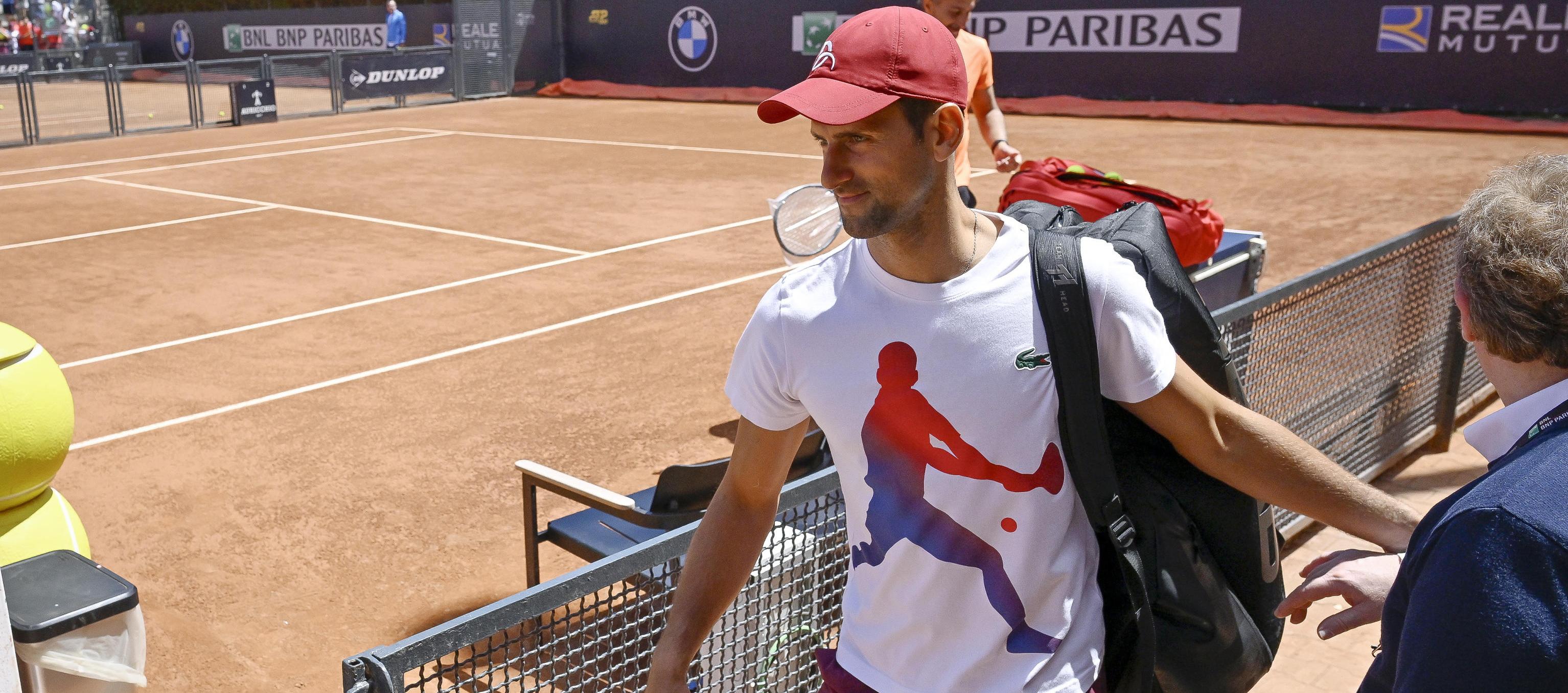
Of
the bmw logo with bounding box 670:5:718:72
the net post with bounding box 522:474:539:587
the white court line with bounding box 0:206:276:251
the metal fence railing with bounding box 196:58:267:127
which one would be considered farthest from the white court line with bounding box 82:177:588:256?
the bmw logo with bounding box 670:5:718:72

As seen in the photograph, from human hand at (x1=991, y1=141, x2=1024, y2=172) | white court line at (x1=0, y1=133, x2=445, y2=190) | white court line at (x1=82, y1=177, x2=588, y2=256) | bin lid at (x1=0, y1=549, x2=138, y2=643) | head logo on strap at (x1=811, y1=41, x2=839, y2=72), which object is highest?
head logo on strap at (x1=811, y1=41, x2=839, y2=72)

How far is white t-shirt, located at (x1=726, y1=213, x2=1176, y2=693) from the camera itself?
2.00 meters

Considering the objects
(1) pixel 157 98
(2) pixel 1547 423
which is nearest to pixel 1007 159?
(2) pixel 1547 423

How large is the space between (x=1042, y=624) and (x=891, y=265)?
0.62 meters

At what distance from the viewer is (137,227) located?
13156 mm

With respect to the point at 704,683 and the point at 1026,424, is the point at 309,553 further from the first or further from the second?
the point at 1026,424

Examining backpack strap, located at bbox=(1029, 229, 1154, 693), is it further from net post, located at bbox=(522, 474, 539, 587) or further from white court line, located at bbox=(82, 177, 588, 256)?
white court line, located at bbox=(82, 177, 588, 256)

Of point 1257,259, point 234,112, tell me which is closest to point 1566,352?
point 1257,259

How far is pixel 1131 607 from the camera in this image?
2033 mm

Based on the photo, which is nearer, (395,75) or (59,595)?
(59,595)

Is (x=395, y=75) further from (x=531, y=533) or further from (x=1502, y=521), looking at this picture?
(x=1502, y=521)

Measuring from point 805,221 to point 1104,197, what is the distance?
3.92 feet

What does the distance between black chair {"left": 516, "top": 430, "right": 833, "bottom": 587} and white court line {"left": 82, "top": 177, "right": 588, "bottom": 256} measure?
7.08m

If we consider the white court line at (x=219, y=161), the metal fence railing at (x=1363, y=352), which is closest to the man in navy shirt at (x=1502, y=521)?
the metal fence railing at (x=1363, y=352)
